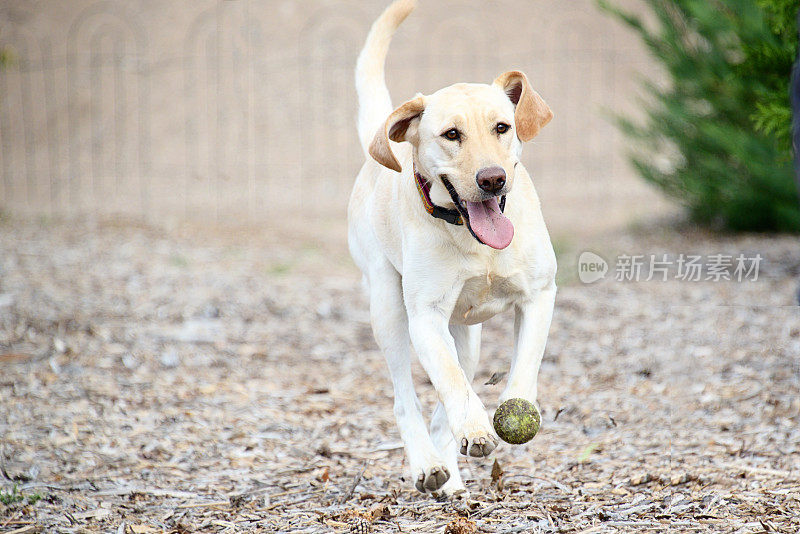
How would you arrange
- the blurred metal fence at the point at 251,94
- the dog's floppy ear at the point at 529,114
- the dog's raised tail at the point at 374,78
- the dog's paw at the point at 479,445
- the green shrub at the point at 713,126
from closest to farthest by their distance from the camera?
the dog's paw at the point at 479,445 < the dog's floppy ear at the point at 529,114 < the dog's raised tail at the point at 374,78 < the green shrub at the point at 713,126 < the blurred metal fence at the point at 251,94

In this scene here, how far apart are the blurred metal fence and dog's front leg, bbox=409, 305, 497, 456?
8641 millimetres

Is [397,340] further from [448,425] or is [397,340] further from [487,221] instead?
[487,221]

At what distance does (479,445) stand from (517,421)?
0.57 feet

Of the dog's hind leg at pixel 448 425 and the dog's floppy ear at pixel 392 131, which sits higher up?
the dog's floppy ear at pixel 392 131

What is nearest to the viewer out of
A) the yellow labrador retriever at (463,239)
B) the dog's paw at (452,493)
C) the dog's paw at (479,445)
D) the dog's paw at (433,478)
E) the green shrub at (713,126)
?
the dog's paw at (479,445)

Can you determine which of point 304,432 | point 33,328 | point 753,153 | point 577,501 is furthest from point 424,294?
point 753,153

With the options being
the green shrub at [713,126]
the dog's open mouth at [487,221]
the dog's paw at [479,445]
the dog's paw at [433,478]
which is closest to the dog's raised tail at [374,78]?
the dog's open mouth at [487,221]

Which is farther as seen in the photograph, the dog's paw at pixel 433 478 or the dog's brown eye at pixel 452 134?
the dog's paw at pixel 433 478

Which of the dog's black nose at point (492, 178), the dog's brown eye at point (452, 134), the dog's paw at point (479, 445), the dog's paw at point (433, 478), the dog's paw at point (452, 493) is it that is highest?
the dog's brown eye at point (452, 134)

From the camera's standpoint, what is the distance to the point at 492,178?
2918mm

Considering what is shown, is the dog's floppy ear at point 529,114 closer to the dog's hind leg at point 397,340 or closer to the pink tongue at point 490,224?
the pink tongue at point 490,224

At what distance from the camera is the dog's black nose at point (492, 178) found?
115 inches

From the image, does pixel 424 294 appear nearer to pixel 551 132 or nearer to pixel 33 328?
pixel 33 328

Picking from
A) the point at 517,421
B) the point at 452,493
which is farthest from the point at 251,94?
the point at 517,421
